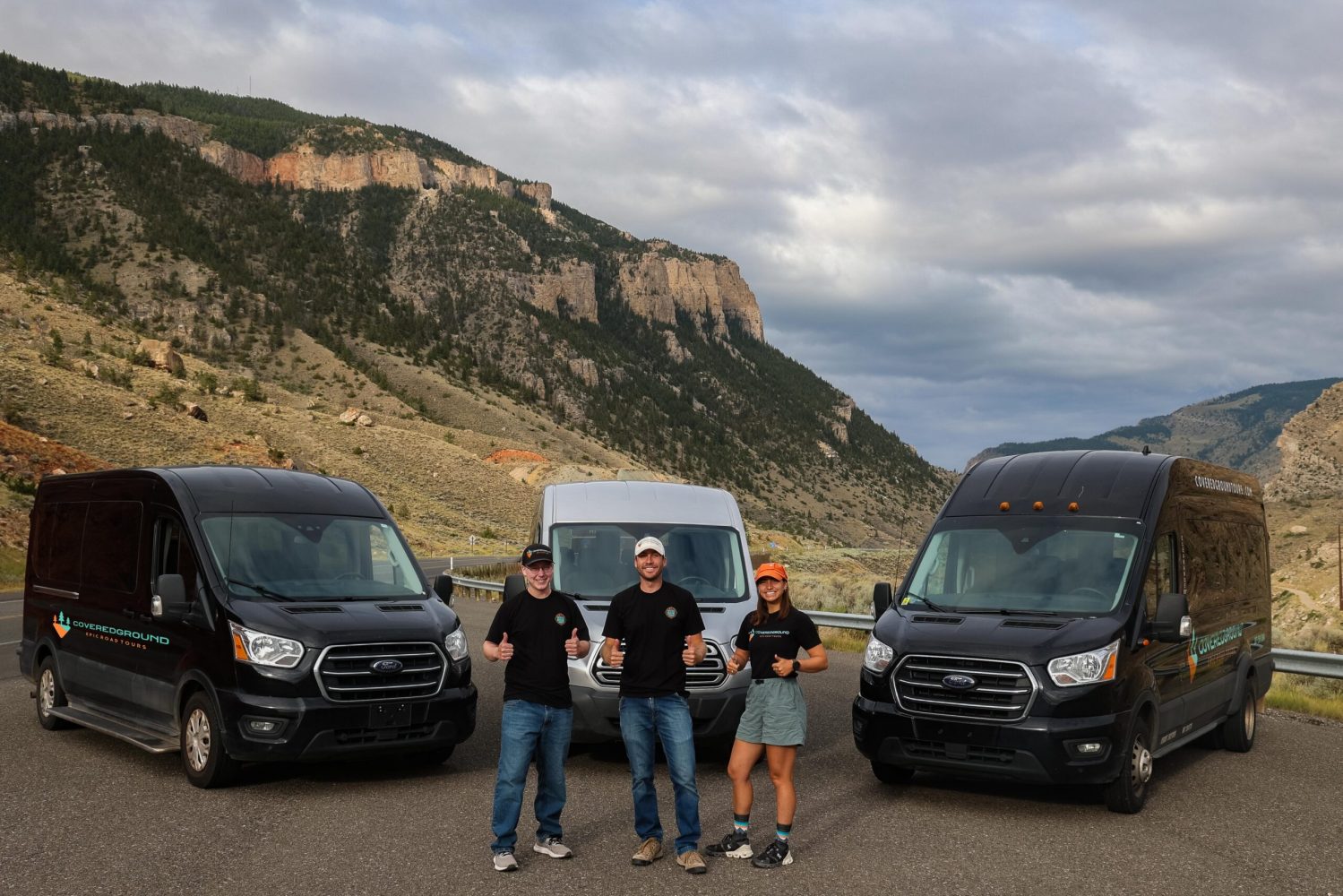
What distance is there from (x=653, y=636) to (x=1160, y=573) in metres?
4.46

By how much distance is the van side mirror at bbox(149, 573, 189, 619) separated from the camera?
914 cm

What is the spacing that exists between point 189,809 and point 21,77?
13699cm

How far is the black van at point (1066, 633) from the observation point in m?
8.16

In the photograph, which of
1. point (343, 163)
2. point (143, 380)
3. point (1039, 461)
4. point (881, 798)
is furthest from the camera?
point (343, 163)

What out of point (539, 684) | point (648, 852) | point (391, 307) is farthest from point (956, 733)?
point (391, 307)

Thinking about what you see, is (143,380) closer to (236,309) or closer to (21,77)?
(236,309)

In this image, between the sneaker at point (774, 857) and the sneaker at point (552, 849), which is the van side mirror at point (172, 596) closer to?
the sneaker at point (552, 849)

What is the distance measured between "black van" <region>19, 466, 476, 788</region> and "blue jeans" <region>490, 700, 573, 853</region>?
211cm

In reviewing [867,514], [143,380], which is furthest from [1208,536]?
[867,514]

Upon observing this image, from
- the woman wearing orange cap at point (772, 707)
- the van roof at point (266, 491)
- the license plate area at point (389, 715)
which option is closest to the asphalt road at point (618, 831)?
the woman wearing orange cap at point (772, 707)

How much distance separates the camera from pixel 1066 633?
8.38 metres

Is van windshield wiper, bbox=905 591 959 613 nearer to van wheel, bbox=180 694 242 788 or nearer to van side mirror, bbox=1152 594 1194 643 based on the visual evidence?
van side mirror, bbox=1152 594 1194 643

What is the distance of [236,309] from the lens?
3922 inches

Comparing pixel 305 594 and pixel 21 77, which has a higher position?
pixel 21 77
